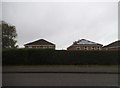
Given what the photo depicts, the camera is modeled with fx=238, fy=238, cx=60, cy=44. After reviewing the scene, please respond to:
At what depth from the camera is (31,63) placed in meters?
29.7

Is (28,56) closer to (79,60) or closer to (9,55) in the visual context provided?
(9,55)

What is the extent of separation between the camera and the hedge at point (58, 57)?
97.6ft

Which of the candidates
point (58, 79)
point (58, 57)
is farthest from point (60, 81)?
point (58, 57)

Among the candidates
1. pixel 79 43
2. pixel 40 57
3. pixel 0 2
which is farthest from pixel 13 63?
pixel 79 43

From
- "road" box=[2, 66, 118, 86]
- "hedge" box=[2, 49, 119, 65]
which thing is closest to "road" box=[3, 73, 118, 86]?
"road" box=[2, 66, 118, 86]

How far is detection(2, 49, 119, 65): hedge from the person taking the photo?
29734 mm

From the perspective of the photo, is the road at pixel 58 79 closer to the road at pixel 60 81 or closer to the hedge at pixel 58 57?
the road at pixel 60 81

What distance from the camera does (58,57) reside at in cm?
3028

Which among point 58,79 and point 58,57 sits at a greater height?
point 58,57

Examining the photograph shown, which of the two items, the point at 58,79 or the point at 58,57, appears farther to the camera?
the point at 58,57

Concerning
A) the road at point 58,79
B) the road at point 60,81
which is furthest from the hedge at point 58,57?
the road at point 60,81

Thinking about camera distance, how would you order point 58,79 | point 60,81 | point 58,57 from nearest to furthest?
point 60,81 < point 58,79 < point 58,57

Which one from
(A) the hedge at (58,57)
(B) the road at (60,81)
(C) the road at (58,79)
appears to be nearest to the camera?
(B) the road at (60,81)

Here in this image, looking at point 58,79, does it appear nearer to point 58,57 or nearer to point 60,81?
point 60,81
